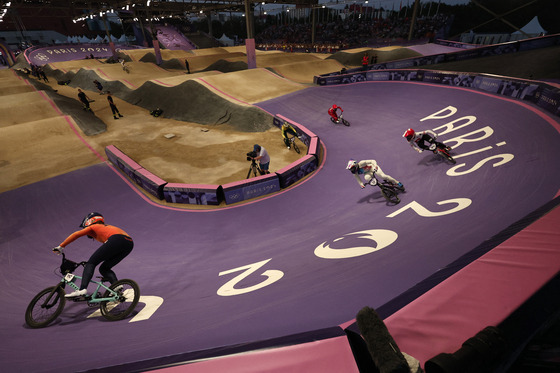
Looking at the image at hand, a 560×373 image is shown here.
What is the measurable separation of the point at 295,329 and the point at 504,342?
8.05 ft

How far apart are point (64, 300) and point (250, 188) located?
586 centimetres

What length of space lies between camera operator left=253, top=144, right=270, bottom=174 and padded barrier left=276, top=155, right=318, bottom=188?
A: 556mm

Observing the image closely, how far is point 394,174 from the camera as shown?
976 centimetres

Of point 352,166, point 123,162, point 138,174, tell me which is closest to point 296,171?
point 352,166

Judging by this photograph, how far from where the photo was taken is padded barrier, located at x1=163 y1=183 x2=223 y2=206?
29.7 feet

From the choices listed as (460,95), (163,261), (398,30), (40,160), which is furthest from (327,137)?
(398,30)

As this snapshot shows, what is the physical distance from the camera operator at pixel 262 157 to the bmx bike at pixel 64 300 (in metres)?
5.70

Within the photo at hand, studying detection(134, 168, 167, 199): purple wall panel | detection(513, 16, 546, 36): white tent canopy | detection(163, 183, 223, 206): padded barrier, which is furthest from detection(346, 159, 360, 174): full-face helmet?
detection(513, 16, 546, 36): white tent canopy

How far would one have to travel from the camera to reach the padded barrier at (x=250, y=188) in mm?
9180

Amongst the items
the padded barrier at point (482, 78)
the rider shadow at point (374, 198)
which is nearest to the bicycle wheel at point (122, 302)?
the rider shadow at point (374, 198)

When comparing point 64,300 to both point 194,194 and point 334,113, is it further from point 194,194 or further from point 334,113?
point 334,113

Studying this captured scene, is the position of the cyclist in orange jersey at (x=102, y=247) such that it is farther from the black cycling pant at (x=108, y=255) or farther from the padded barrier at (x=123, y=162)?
the padded barrier at (x=123, y=162)

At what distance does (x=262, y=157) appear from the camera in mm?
9469

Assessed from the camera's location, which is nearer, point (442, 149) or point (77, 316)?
point (77, 316)
